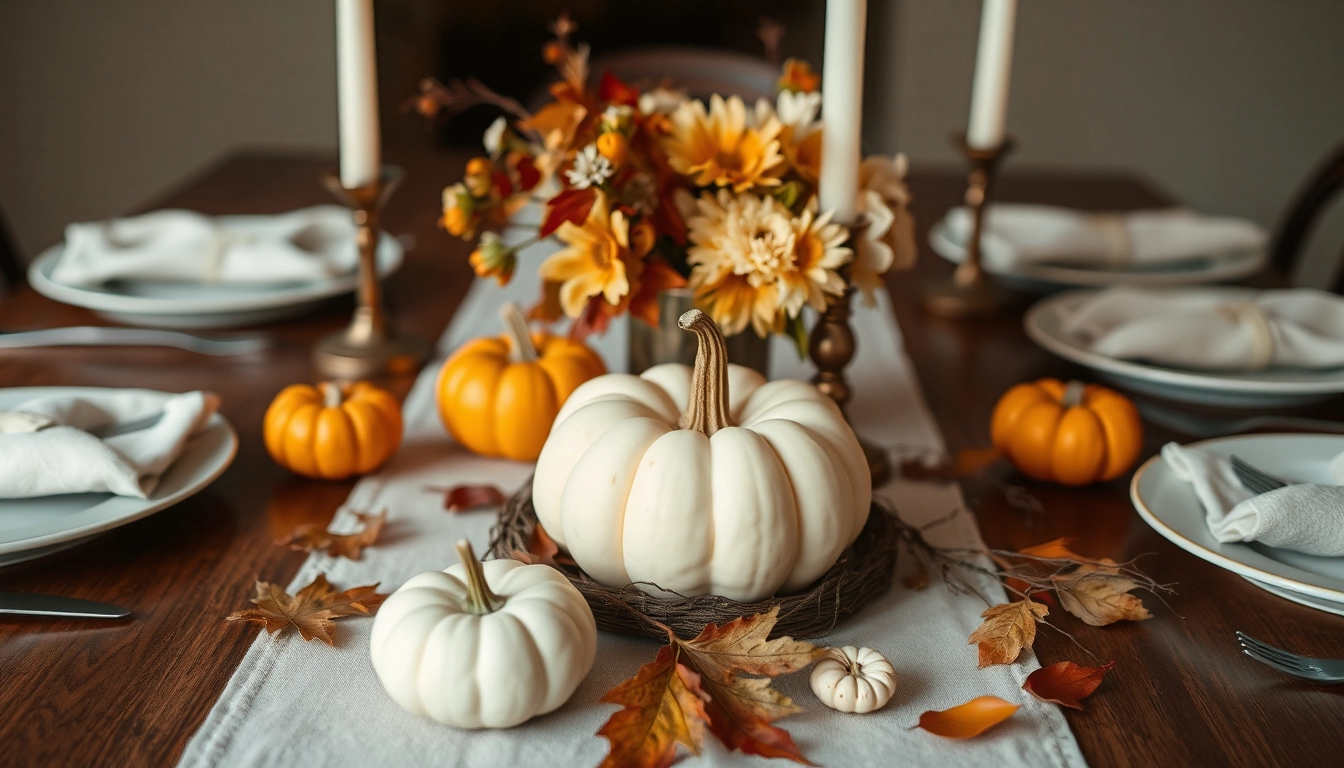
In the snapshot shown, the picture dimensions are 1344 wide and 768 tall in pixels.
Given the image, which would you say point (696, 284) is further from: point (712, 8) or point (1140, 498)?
point (712, 8)

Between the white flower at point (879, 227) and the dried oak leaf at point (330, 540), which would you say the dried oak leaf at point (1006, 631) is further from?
the dried oak leaf at point (330, 540)

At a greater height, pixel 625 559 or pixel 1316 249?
pixel 625 559

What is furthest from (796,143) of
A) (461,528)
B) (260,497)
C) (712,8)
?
(712,8)

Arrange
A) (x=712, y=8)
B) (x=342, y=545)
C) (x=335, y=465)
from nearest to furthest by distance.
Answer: (x=342, y=545) → (x=335, y=465) → (x=712, y=8)

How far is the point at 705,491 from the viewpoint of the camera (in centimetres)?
69

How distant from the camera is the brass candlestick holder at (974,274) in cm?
145

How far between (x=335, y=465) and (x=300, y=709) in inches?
13.5

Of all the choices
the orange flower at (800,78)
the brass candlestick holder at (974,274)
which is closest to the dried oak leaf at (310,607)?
the orange flower at (800,78)

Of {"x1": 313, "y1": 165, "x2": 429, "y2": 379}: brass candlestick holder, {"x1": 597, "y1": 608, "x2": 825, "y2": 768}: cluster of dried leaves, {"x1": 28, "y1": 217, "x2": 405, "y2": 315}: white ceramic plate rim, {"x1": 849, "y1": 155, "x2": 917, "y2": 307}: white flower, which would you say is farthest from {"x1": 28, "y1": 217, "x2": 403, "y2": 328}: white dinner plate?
{"x1": 597, "y1": 608, "x2": 825, "y2": 768}: cluster of dried leaves

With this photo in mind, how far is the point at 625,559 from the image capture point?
2.35ft

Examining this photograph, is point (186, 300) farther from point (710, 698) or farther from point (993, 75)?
point (993, 75)

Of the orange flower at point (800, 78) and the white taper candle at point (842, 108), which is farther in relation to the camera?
the orange flower at point (800, 78)

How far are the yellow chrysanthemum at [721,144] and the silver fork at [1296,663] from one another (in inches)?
20.2

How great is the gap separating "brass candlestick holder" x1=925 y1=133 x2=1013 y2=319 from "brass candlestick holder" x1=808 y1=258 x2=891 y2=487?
1.70ft
